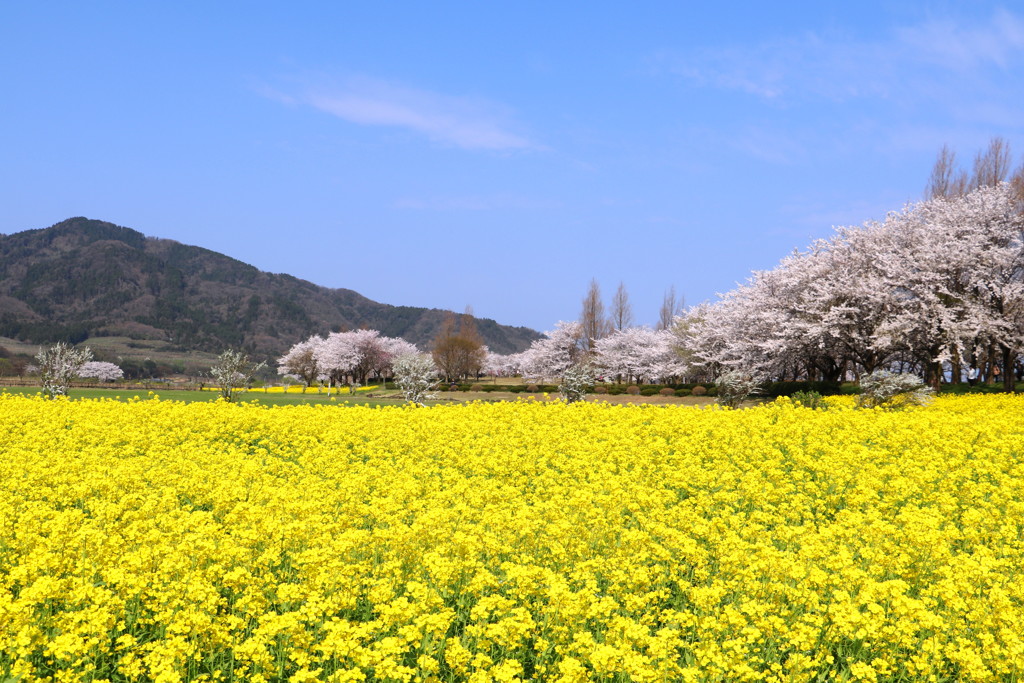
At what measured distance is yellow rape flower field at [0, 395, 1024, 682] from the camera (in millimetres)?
5301

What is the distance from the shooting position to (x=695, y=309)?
69938 millimetres

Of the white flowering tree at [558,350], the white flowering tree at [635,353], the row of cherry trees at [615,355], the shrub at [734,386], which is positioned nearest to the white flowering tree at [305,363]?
the row of cherry trees at [615,355]

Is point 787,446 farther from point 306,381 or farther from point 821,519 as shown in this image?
point 306,381

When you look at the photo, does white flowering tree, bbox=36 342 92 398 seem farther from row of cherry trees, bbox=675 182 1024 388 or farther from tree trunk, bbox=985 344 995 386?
tree trunk, bbox=985 344 995 386

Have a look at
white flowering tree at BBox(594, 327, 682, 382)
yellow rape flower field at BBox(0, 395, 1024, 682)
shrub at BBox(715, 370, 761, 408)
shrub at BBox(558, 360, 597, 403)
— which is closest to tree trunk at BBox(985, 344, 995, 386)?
shrub at BBox(715, 370, 761, 408)

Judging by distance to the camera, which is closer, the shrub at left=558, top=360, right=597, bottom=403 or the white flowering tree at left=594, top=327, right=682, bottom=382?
the shrub at left=558, top=360, right=597, bottom=403

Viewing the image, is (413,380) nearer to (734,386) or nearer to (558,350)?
(734,386)

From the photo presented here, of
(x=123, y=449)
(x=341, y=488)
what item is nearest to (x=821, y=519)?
(x=341, y=488)

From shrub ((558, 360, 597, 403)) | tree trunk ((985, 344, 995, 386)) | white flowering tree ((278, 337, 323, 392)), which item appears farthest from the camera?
white flowering tree ((278, 337, 323, 392))

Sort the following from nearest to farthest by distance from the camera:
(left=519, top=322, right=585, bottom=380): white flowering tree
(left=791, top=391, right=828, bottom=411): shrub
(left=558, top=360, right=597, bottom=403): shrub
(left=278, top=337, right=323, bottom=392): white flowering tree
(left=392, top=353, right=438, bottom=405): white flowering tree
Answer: (left=791, top=391, right=828, bottom=411): shrub < (left=392, top=353, right=438, bottom=405): white flowering tree < (left=558, top=360, right=597, bottom=403): shrub < (left=519, top=322, right=585, bottom=380): white flowering tree < (left=278, top=337, right=323, bottom=392): white flowering tree

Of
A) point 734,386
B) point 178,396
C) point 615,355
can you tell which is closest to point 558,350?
point 615,355

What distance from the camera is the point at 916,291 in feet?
119

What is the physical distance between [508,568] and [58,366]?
31.3m

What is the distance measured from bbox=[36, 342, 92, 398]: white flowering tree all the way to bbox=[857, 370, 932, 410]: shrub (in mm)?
30366
